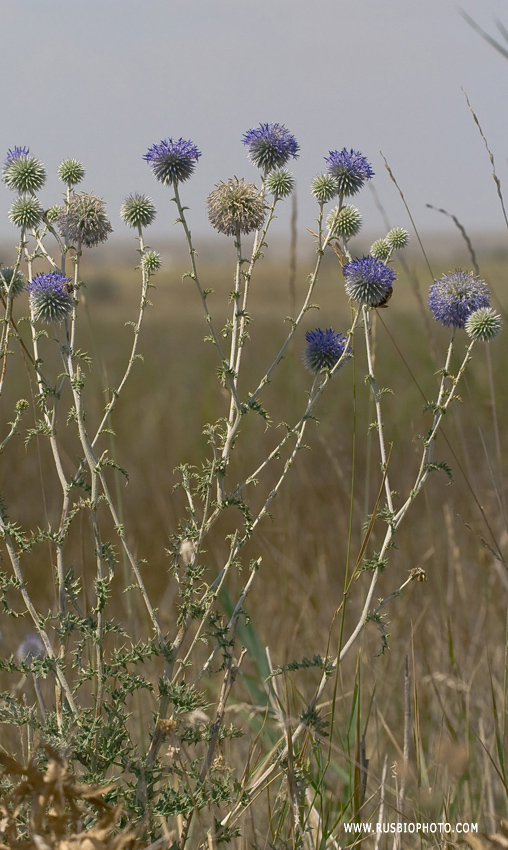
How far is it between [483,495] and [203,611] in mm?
5395

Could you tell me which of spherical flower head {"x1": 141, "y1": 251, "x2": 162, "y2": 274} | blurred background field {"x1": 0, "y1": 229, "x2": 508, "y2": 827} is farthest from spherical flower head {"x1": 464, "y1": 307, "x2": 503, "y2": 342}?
spherical flower head {"x1": 141, "y1": 251, "x2": 162, "y2": 274}

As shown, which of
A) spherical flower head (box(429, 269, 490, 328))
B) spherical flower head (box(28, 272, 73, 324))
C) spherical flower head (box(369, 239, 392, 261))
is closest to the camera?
spherical flower head (box(28, 272, 73, 324))

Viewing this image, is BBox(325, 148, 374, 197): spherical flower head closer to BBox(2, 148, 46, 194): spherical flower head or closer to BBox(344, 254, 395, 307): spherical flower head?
BBox(344, 254, 395, 307): spherical flower head

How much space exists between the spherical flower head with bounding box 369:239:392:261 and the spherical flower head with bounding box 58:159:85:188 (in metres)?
1.11

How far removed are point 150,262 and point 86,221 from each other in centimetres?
29

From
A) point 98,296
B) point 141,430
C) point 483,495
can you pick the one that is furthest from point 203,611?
point 98,296

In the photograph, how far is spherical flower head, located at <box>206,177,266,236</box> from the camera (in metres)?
2.62

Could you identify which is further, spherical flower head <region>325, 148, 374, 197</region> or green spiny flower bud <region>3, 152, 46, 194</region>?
green spiny flower bud <region>3, 152, 46, 194</region>

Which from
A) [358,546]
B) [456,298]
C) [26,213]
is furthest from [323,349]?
[358,546]

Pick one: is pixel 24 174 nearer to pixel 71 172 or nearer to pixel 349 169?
pixel 71 172

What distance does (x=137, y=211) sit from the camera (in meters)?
3.00

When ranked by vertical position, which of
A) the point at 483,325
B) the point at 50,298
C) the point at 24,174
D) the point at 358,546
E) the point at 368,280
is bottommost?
the point at 358,546

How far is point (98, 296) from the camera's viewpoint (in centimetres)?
6781

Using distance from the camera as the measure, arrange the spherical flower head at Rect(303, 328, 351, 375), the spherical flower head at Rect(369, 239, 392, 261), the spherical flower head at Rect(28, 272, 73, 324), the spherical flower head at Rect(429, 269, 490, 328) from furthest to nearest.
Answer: the spherical flower head at Rect(369, 239, 392, 261)
the spherical flower head at Rect(303, 328, 351, 375)
the spherical flower head at Rect(429, 269, 490, 328)
the spherical flower head at Rect(28, 272, 73, 324)
